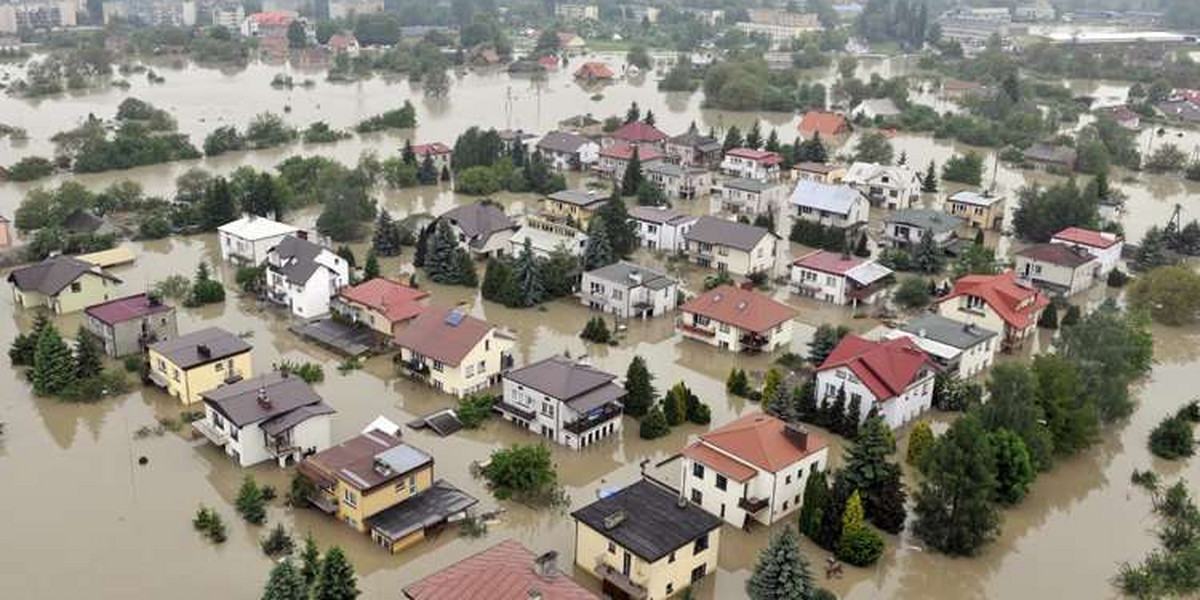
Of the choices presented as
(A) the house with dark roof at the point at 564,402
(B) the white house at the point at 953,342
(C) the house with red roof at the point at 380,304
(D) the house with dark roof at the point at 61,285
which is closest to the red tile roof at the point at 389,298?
(C) the house with red roof at the point at 380,304

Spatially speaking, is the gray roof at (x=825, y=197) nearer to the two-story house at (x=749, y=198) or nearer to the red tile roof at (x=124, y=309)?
the two-story house at (x=749, y=198)

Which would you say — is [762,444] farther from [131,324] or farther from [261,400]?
[131,324]

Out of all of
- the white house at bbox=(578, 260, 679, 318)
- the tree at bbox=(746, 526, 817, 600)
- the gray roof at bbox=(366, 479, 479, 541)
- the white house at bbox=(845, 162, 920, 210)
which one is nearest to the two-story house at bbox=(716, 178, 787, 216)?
the white house at bbox=(845, 162, 920, 210)

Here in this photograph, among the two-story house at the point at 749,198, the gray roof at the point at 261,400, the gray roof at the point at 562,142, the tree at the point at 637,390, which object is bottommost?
the tree at the point at 637,390

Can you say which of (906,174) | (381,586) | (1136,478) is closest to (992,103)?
(906,174)

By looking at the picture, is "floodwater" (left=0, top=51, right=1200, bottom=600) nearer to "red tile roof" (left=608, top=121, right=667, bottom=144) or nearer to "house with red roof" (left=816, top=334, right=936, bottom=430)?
"house with red roof" (left=816, top=334, right=936, bottom=430)

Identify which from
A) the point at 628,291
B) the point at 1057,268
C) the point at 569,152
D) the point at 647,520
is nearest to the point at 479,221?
Answer: the point at 628,291
